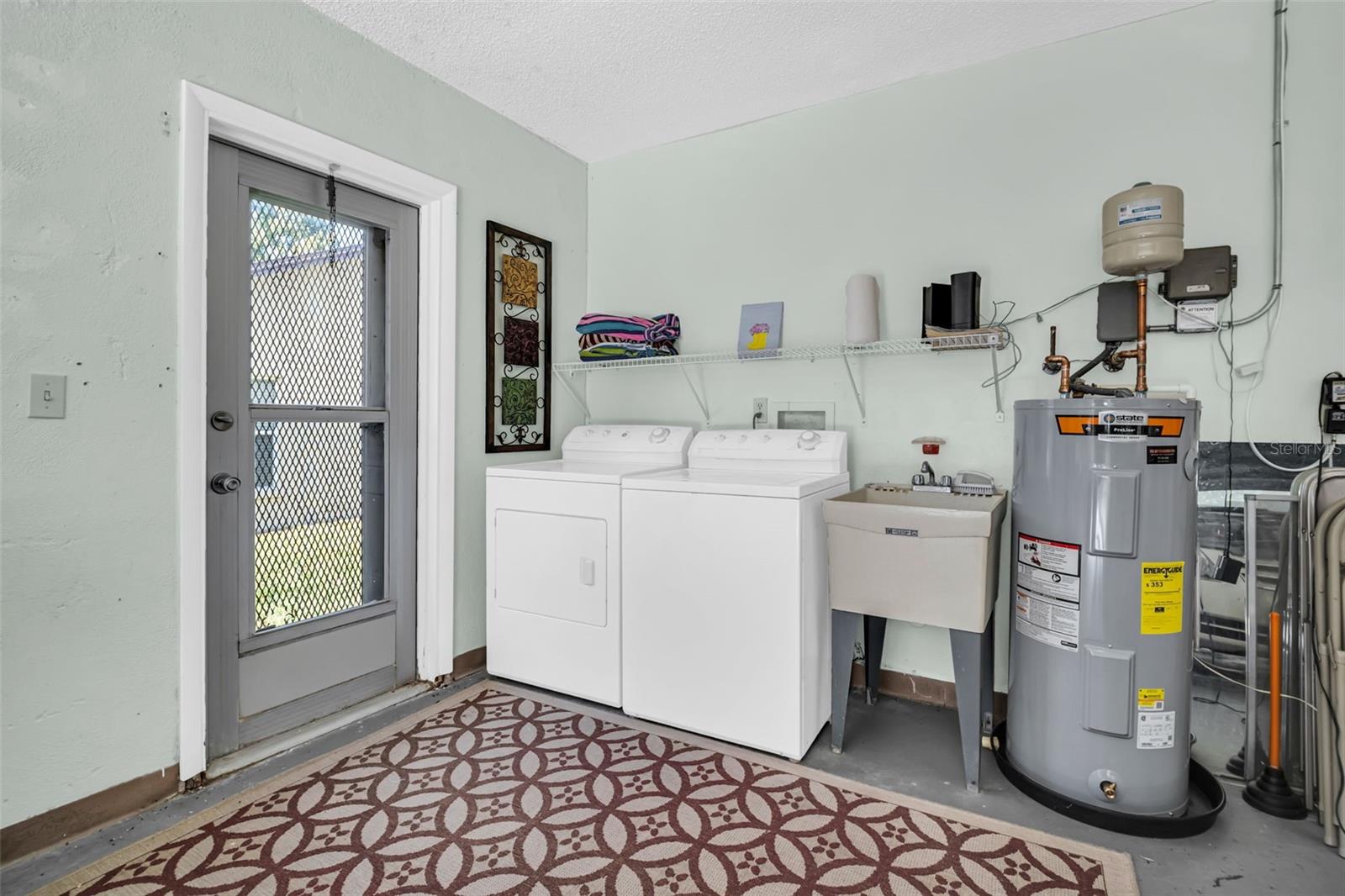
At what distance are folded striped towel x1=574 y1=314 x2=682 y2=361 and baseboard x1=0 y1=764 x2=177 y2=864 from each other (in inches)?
85.0

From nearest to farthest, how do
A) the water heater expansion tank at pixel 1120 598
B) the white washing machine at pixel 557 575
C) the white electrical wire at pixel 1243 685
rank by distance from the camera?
1. the water heater expansion tank at pixel 1120 598
2. the white electrical wire at pixel 1243 685
3. the white washing machine at pixel 557 575

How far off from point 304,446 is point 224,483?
0.99 feet

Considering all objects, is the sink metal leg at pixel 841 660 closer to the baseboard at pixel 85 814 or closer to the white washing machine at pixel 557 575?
the white washing machine at pixel 557 575

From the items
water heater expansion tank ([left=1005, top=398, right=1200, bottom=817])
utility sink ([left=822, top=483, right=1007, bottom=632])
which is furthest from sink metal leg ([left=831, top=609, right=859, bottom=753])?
water heater expansion tank ([left=1005, top=398, right=1200, bottom=817])

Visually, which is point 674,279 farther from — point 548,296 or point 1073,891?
point 1073,891

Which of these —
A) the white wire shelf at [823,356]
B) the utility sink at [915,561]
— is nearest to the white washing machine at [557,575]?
the white wire shelf at [823,356]

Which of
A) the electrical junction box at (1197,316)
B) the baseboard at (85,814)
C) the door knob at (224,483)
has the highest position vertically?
the electrical junction box at (1197,316)

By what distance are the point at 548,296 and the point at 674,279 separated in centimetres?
64

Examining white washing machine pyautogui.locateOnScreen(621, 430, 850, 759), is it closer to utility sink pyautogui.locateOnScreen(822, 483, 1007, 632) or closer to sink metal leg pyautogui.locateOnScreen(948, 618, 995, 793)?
utility sink pyautogui.locateOnScreen(822, 483, 1007, 632)

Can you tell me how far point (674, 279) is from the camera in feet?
10.2

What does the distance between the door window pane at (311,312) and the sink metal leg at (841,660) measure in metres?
1.94

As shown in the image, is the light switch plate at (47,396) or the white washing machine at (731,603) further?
the white washing machine at (731,603)

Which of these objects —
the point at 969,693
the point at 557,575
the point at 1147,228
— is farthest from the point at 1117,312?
the point at 557,575

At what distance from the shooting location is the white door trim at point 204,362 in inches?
72.7
